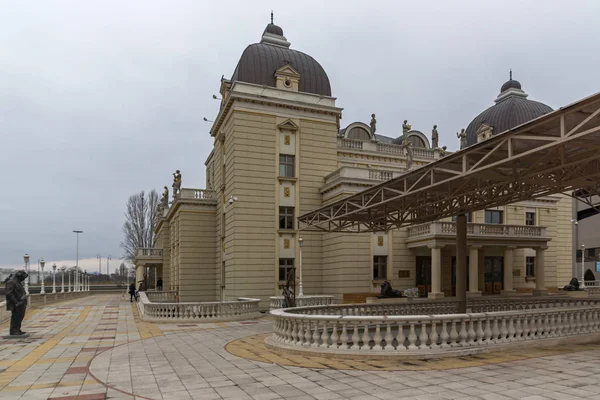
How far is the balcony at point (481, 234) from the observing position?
2748 centimetres

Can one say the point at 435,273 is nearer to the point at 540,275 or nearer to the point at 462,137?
the point at 540,275

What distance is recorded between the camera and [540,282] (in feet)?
102

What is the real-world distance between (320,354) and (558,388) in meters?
4.73

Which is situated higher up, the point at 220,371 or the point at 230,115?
the point at 230,115

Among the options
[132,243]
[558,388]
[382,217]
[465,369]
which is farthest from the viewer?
[132,243]

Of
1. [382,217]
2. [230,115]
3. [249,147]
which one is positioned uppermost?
[230,115]

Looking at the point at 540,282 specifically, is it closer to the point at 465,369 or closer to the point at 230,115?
the point at 230,115

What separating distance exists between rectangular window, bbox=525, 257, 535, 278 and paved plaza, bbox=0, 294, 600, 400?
25.5 meters

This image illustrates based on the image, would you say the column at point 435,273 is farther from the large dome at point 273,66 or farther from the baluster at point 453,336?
the baluster at point 453,336

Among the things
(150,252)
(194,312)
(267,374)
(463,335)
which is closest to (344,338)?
(267,374)

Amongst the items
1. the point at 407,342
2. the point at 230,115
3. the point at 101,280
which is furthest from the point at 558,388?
the point at 101,280

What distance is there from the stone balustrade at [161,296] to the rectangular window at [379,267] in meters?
16.3

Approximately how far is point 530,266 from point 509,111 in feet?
40.7

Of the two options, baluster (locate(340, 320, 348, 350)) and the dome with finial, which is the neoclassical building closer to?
the dome with finial
